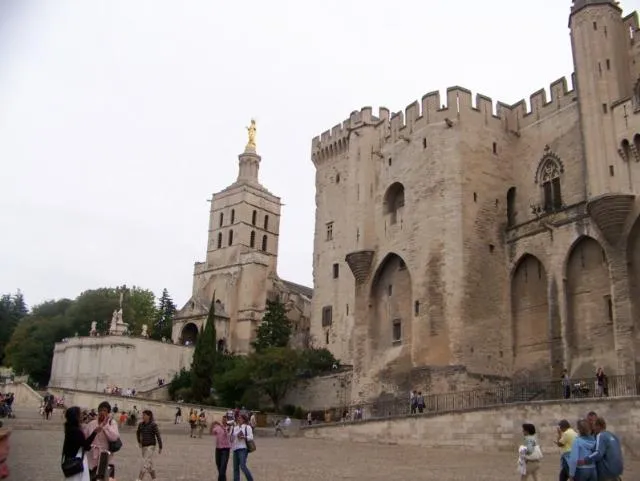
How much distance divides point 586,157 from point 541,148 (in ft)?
16.8

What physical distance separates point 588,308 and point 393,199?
11.4 meters

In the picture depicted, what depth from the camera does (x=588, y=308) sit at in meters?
26.5

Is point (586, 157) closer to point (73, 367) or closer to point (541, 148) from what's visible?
point (541, 148)

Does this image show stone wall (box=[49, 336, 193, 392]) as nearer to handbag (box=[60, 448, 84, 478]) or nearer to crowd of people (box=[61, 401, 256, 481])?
crowd of people (box=[61, 401, 256, 481])

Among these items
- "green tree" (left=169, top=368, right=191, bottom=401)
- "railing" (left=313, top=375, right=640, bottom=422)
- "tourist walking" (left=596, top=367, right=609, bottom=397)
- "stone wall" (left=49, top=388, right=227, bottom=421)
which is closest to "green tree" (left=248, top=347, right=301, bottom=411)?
"stone wall" (left=49, top=388, right=227, bottom=421)

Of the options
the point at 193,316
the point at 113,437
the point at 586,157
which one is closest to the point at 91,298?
the point at 193,316

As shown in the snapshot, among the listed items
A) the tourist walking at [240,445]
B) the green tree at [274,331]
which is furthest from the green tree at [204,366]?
the tourist walking at [240,445]

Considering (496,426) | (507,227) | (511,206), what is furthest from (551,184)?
(496,426)

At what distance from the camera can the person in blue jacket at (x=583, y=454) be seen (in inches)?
316

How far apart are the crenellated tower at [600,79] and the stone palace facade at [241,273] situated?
98.6ft

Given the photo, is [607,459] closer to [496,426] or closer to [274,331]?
[496,426]

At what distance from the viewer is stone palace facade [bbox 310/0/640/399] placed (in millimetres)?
25547

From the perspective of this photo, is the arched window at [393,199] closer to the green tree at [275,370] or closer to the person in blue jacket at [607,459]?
the green tree at [275,370]

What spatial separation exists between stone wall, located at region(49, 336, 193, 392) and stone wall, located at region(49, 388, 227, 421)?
775 centimetres
